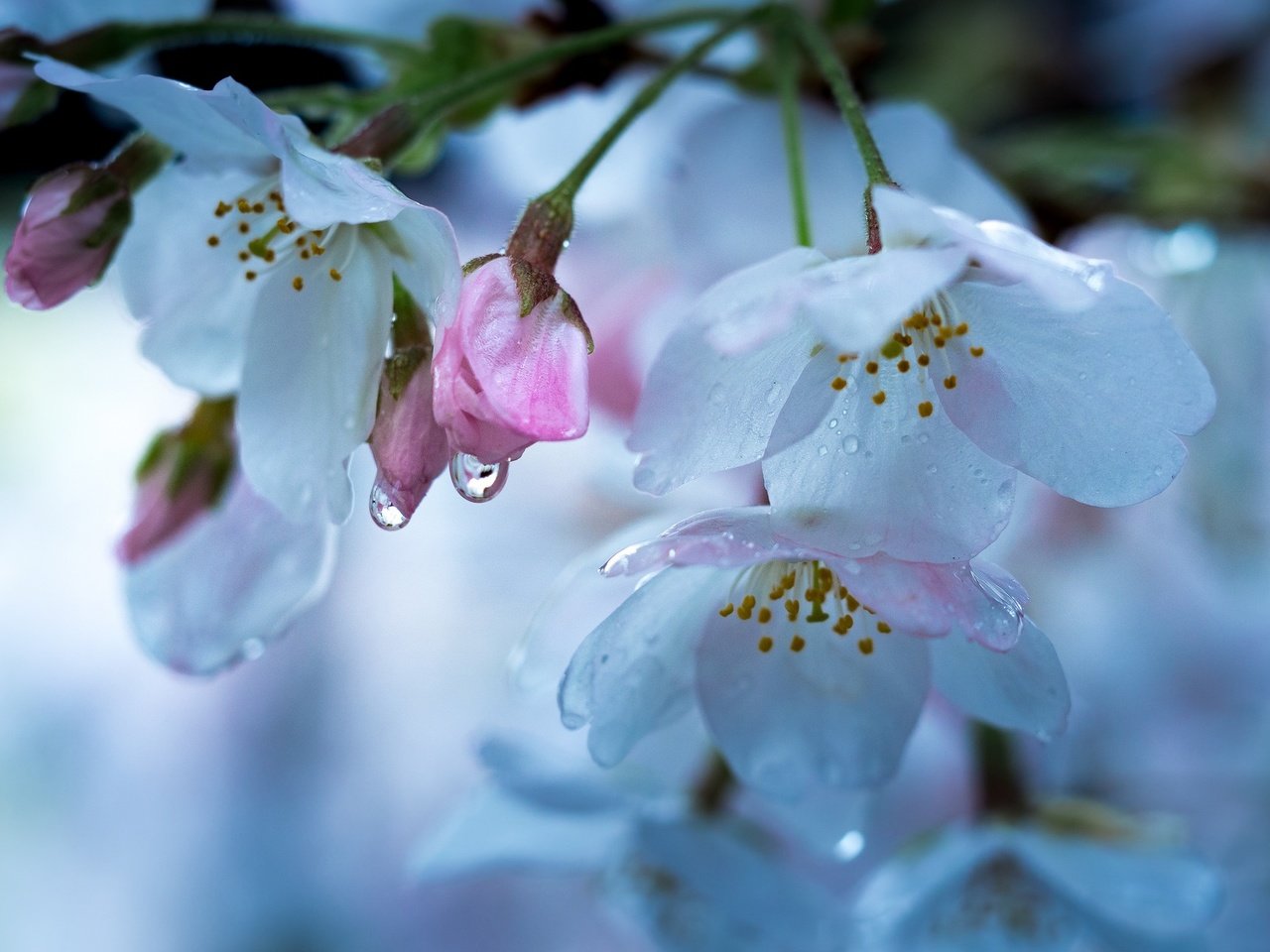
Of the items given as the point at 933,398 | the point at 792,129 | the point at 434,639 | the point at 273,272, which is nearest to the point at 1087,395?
the point at 933,398

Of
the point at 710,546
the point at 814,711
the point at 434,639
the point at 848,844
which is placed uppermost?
the point at 710,546

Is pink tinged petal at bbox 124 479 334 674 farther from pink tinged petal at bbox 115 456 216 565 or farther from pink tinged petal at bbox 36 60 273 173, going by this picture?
pink tinged petal at bbox 36 60 273 173

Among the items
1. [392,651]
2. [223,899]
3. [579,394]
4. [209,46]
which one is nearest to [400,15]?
[209,46]

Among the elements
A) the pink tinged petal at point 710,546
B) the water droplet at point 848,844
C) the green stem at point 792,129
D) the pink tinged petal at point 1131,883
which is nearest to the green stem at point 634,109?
the green stem at point 792,129

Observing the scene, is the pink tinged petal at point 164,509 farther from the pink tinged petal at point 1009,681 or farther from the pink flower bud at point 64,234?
the pink tinged petal at point 1009,681

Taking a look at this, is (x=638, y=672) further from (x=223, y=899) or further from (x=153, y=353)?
(x=223, y=899)

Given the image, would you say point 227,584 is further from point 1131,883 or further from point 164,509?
point 1131,883
